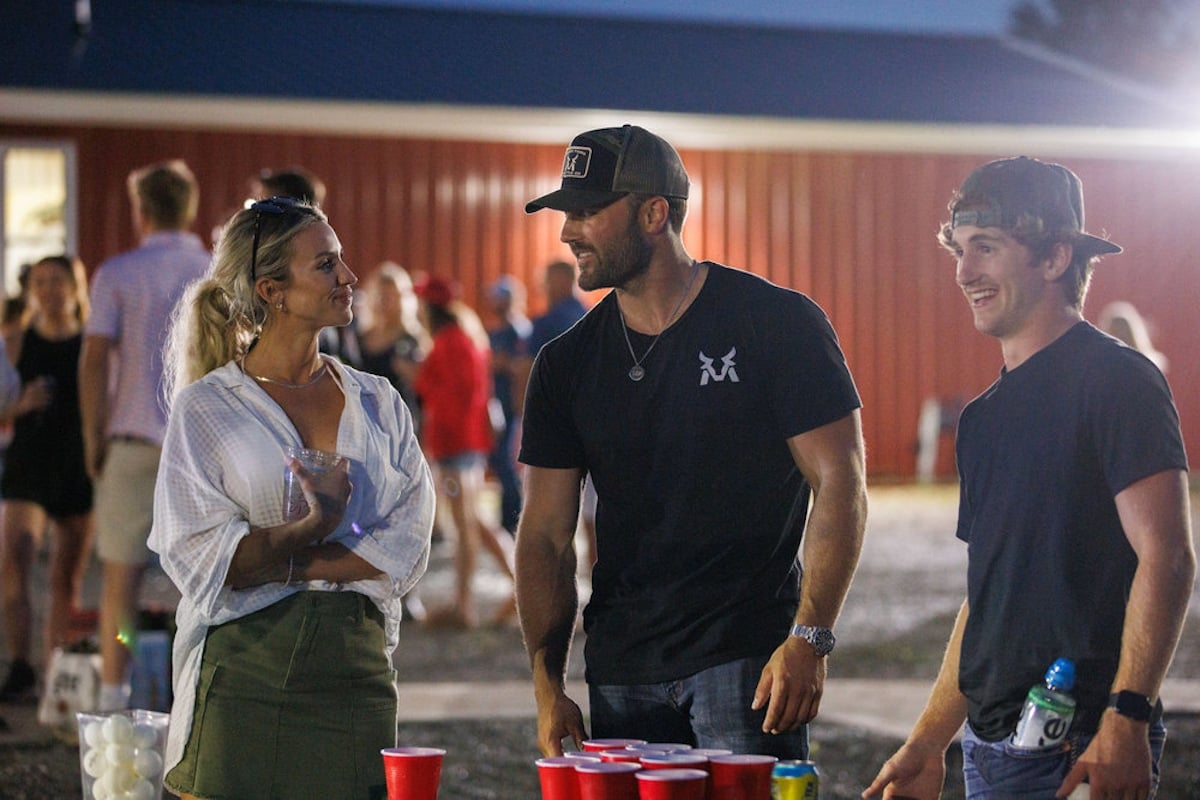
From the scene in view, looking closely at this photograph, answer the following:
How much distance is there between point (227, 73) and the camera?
800 inches

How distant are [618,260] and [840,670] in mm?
5836

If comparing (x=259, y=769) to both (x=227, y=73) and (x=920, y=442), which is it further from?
(x=920, y=442)

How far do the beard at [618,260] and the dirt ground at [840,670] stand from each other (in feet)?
10.1

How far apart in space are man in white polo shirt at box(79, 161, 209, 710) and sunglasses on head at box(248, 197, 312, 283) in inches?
114

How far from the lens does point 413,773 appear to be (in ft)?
9.70

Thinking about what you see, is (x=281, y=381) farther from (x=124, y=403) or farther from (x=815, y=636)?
(x=124, y=403)

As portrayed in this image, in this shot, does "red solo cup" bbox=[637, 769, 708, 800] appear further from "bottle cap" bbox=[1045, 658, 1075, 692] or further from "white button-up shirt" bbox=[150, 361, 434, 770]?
"white button-up shirt" bbox=[150, 361, 434, 770]

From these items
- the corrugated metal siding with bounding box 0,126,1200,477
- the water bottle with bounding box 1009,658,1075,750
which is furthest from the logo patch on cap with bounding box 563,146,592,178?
the corrugated metal siding with bounding box 0,126,1200,477

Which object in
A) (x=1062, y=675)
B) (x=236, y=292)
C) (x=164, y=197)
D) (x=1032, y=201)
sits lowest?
(x=1062, y=675)

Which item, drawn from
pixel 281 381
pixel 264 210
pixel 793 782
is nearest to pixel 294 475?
pixel 281 381

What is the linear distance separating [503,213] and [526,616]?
1783 centimetres

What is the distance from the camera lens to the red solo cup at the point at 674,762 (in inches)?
108

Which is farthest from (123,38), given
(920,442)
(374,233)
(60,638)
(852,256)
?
(60,638)

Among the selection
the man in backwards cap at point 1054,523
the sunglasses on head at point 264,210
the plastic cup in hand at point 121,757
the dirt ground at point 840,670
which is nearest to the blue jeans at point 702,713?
the man in backwards cap at point 1054,523
